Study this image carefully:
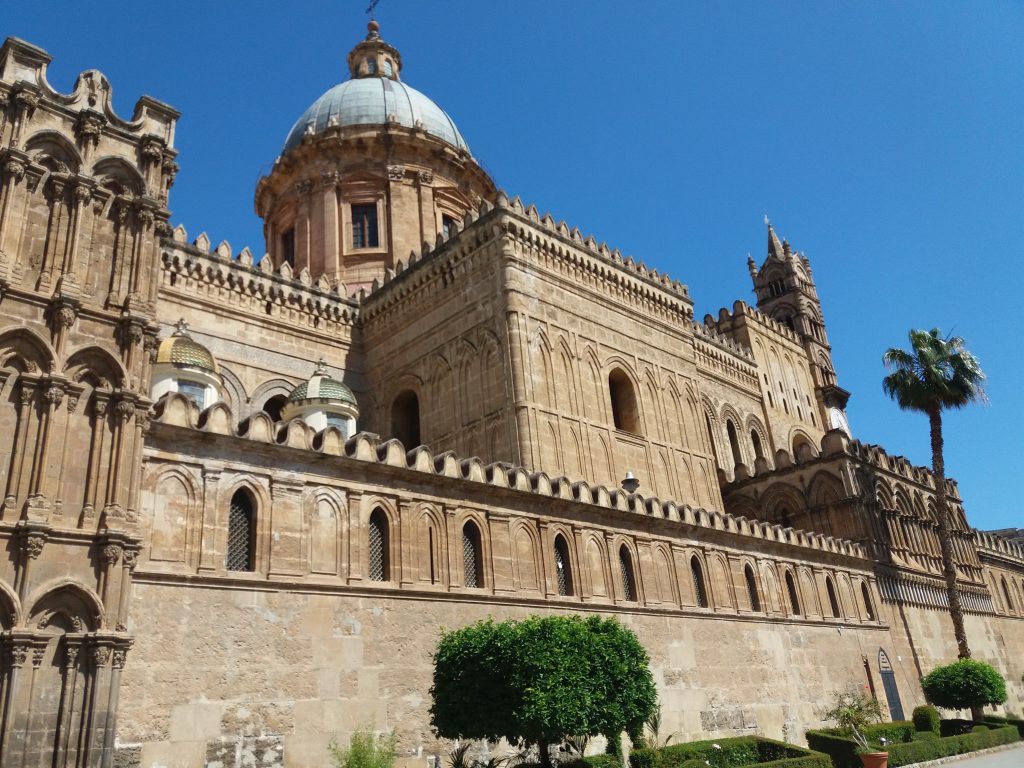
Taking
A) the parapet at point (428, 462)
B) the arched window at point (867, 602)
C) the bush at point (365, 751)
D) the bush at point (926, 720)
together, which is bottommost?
the bush at point (926, 720)

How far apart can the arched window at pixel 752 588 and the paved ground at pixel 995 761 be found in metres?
5.09

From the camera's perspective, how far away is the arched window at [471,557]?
15219mm

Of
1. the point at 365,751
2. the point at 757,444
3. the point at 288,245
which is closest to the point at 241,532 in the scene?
the point at 365,751

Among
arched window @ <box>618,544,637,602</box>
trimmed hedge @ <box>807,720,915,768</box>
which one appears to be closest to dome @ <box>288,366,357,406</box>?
arched window @ <box>618,544,637,602</box>

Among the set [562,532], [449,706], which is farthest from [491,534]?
[449,706]

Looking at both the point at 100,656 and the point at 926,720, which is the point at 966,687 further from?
the point at 100,656

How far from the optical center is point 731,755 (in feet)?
50.3

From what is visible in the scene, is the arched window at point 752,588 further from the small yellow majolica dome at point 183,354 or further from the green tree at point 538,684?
the small yellow majolica dome at point 183,354

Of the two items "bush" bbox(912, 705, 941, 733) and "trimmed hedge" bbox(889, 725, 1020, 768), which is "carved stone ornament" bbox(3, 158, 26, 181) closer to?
"trimmed hedge" bbox(889, 725, 1020, 768)

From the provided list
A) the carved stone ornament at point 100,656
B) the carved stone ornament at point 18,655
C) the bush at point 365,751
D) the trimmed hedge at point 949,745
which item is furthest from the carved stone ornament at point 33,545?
the trimmed hedge at point 949,745

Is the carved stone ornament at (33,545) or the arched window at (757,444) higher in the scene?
the arched window at (757,444)

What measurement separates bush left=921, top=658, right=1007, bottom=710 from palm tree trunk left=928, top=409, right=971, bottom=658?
2.31m

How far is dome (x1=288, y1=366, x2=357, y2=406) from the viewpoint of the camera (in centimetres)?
2009

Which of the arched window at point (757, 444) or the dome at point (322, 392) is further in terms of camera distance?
the arched window at point (757, 444)
